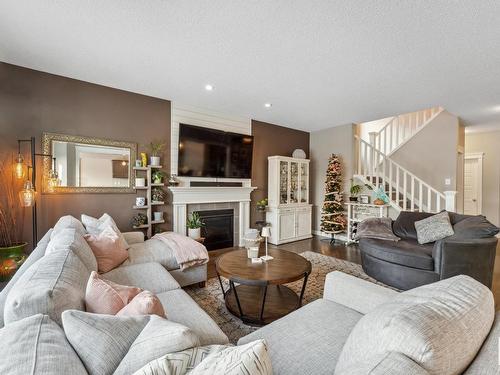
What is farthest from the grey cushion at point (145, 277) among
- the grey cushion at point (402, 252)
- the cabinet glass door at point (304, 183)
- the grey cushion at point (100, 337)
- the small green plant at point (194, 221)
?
the cabinet glass door at point (304, 183)

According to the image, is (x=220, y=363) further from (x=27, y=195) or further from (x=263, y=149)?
(x=263, y=149)

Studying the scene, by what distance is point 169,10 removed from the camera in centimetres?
196

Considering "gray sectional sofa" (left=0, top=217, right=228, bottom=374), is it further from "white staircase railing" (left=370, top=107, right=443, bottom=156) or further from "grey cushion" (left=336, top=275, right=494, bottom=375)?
"white staircase railing" (left=370, top=107, right=443, bottom=156)

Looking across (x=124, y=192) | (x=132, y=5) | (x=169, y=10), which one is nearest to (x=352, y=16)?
(x=169, y=10)

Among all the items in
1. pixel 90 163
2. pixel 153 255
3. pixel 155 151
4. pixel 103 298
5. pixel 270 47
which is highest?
pixel 270 47

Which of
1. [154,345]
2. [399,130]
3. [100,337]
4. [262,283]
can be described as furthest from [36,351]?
[399,130]

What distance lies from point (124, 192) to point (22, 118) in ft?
4.73

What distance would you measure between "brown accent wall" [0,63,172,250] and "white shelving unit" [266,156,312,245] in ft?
7.27

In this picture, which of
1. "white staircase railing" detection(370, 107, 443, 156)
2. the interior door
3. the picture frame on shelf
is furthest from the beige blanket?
the interior door

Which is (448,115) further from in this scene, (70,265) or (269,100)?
(70,265)

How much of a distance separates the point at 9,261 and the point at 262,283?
284 cm

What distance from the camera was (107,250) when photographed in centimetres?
221

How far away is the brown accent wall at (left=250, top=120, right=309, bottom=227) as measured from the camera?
5.23 metres

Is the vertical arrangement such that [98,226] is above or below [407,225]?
above
